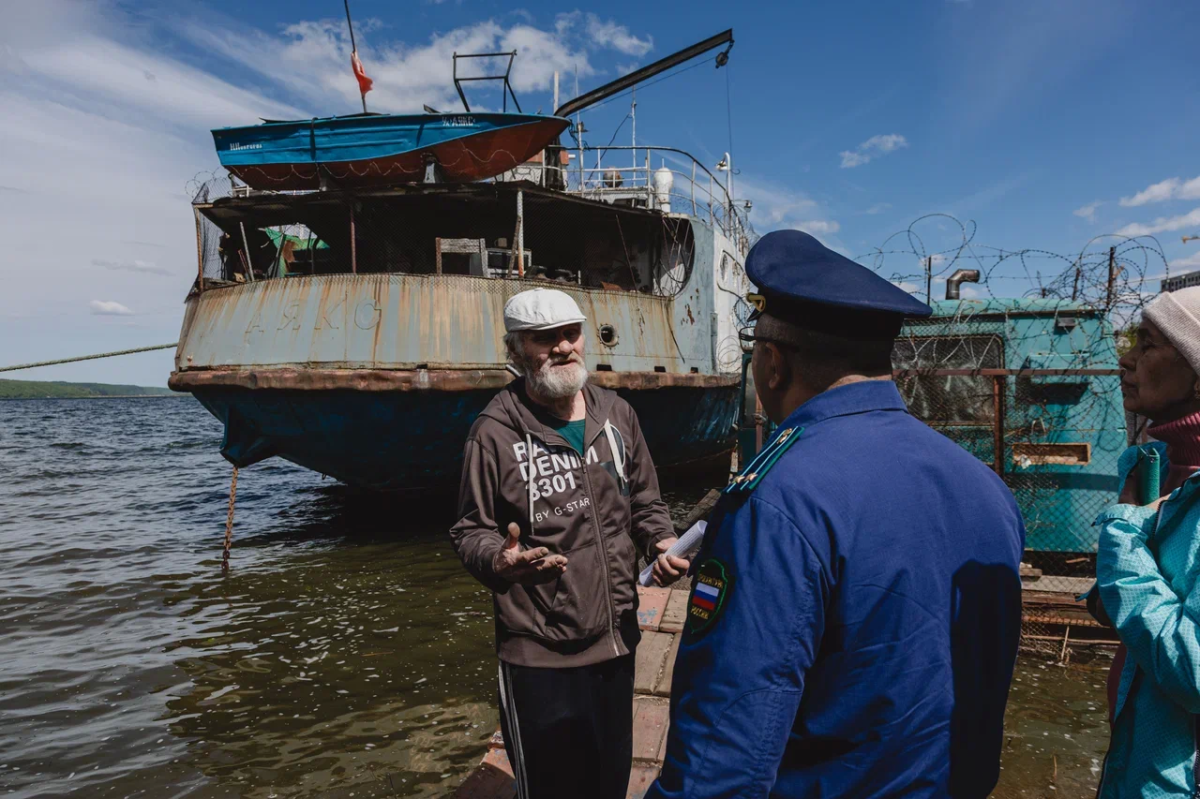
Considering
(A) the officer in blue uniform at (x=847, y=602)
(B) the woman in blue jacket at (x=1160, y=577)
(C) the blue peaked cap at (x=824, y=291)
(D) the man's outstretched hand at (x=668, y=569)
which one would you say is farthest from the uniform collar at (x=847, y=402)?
(D) the man's outstretched hand at (x=668, y=569)

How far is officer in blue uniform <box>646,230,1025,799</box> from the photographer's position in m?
1.03

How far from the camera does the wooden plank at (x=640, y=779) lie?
8.84 feet

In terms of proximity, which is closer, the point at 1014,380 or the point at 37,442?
the point at 1014,380

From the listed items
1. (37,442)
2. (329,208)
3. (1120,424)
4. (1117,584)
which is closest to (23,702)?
(1117,584)

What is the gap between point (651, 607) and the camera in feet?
14.8

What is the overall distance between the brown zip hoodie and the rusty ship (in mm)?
5539

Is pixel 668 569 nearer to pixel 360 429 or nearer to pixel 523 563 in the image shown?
pixel 523 563

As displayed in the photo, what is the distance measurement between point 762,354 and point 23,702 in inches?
254

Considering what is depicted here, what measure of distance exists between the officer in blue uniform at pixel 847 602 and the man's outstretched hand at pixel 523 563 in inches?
41.9

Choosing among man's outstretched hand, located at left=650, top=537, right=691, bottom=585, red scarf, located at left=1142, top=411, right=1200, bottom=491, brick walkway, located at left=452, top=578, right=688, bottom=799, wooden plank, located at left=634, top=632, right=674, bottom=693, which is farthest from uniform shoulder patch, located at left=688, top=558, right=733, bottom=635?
wooden plank, located at left=634, top=632, right=674, bottom=693

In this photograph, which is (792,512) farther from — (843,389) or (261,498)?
(261,498)

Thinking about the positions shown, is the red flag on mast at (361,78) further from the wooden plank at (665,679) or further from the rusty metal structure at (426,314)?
the wooden plank at (665,679)

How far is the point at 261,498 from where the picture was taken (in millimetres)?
14469

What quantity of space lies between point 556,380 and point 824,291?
5.07 feet
